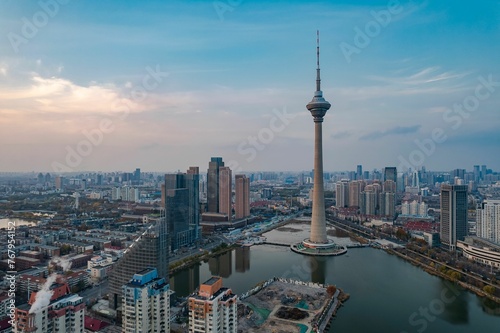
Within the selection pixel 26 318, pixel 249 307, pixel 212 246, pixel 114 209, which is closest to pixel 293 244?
pixel 212 246

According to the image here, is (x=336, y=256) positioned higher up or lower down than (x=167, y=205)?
lower down

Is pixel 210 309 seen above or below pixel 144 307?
above

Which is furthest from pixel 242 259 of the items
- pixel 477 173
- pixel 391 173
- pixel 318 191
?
pixel 477 173

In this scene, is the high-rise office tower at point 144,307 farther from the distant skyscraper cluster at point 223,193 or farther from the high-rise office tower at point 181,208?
the distant skyscraper cluster at point 223,193

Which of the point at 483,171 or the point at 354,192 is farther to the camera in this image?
the point at 483,171

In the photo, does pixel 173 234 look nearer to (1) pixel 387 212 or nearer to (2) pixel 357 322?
(2) pixel 357 322

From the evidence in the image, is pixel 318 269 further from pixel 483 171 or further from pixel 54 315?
pixel 483 171
